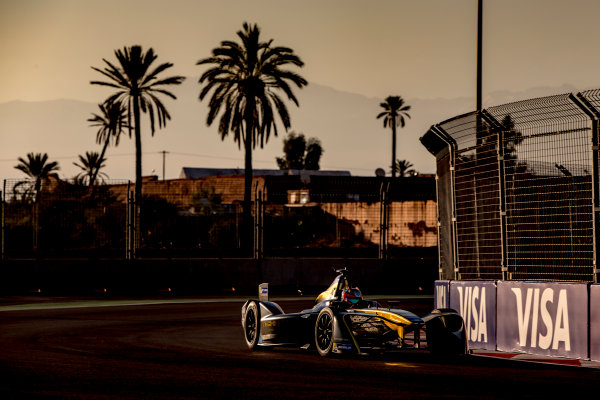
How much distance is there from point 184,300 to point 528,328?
1494 cm

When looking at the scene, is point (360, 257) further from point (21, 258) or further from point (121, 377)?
point (121, 377)

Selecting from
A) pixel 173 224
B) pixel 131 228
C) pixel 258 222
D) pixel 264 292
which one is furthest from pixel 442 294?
pixel 173 224

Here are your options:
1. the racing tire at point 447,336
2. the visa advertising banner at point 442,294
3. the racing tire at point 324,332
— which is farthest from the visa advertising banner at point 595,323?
the visa advertising banner at point 442,294

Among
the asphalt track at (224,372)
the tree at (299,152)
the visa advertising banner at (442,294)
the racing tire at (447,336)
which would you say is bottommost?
the asphalt track at (224,372)

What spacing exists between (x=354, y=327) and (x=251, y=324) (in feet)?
7.24

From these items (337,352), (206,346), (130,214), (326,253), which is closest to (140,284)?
(130,214)

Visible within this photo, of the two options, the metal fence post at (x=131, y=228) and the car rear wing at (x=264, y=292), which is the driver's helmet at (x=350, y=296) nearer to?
the car rear wing at (x=264, y=292)

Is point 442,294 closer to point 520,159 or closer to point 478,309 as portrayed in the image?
point 478,309

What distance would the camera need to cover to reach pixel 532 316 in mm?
12406

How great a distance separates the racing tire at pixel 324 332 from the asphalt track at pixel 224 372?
7.3 inches

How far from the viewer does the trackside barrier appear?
1150cm

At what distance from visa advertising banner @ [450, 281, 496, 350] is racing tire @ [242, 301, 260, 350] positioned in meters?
2.86

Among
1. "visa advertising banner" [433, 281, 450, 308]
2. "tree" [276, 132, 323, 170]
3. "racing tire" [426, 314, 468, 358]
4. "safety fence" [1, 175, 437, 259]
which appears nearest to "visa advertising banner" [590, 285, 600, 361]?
"racing tire" [426, 314, 468, 358]

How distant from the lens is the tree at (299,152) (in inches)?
5477
